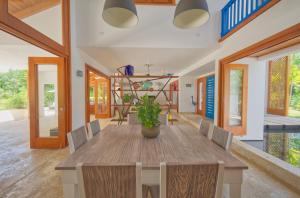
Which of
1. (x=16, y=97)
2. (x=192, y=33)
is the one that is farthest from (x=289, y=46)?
(x=16, y=97)

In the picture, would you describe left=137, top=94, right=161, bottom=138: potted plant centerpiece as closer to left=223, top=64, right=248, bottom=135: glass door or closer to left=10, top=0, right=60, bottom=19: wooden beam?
left=10, top=0, right=60, bottom=19: wooden beam

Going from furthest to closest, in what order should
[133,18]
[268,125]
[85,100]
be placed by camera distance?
[268,125] < [85,100] < [133,18]

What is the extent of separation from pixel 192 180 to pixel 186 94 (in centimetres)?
752

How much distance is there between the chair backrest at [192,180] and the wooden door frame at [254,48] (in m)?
2.08

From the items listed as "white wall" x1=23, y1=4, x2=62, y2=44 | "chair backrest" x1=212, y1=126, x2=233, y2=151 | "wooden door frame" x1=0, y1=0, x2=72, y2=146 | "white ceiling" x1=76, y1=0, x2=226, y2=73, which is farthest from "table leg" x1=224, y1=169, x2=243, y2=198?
"white wall" x1=23, y1=4, x2=62, y2=44

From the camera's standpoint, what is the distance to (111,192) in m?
0.80

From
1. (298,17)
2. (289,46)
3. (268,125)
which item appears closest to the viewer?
(298,17)

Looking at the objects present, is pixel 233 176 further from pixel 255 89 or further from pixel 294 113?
pixel 294 113

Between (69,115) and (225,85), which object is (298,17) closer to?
(225,85)

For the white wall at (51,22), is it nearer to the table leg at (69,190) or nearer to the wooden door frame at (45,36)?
the wooden door frame at (45,36)

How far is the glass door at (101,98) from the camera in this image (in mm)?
7305

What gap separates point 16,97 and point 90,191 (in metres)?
10.8

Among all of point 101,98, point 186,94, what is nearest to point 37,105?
point 101,98

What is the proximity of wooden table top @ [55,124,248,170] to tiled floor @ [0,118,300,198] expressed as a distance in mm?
1023
